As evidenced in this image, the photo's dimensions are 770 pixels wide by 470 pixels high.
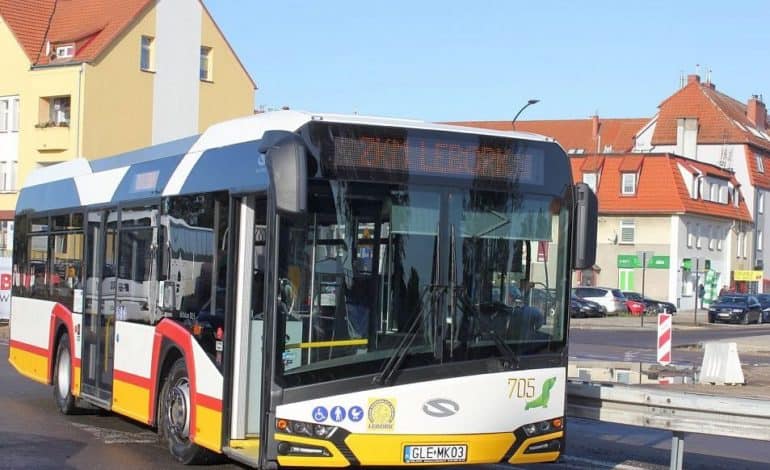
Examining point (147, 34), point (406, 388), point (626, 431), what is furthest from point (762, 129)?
point (406, 388)

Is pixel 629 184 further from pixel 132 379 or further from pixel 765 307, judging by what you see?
pixel 132 379

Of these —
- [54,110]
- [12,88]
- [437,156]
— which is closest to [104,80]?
[54,110]

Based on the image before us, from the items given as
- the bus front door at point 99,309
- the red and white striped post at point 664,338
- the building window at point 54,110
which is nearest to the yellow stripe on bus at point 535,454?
the bus front door at point 99,309

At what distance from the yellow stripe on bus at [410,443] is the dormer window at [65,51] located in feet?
176

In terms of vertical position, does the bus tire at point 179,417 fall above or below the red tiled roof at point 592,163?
below

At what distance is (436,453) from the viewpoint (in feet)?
29.8

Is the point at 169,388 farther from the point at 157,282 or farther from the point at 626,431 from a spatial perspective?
the point at 626,431

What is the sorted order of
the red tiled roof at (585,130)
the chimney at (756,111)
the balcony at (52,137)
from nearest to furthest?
the balcony at (52,137), the chimney at (756,111), the red tiled roof at (585,130)

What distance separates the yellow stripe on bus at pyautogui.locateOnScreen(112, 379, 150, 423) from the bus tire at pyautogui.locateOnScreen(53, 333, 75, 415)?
1883 millimetres

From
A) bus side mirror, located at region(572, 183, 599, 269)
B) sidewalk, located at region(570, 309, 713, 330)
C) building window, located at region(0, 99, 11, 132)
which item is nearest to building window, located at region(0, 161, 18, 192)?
building window, located at region(0, 99, 11, 132)

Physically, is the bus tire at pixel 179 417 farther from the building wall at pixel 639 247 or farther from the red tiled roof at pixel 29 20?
the building wall at pixel 639 247

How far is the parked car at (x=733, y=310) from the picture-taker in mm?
61969

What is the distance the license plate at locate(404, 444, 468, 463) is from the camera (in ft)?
29.6

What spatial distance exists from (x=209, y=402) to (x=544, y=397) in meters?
2.69
